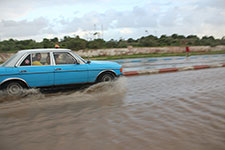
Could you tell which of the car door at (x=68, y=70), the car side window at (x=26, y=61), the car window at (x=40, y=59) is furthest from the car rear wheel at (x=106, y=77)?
the car side window at (x=26, y=61)

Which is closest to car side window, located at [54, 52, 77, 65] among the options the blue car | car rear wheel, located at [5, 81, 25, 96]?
the blue car

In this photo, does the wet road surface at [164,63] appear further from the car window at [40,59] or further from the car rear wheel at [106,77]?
the car window at [40,59]

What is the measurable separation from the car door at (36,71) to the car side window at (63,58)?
0.26 metres

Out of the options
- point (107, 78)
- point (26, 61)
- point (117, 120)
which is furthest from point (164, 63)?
point (117, 120)

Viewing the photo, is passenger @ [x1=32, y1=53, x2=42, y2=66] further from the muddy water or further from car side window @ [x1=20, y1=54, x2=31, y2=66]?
the muddy water

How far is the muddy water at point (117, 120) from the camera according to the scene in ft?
10.8

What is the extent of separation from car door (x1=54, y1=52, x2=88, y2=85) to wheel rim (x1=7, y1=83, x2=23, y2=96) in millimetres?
943

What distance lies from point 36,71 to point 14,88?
715mm

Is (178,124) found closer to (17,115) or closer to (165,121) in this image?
(165,121)

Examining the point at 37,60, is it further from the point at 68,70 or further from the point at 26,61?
the point at 68,70

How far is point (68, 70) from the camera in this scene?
650cm

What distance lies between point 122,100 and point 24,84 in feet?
8.72

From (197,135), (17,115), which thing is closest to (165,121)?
(197,135)

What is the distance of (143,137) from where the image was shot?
135 inches
